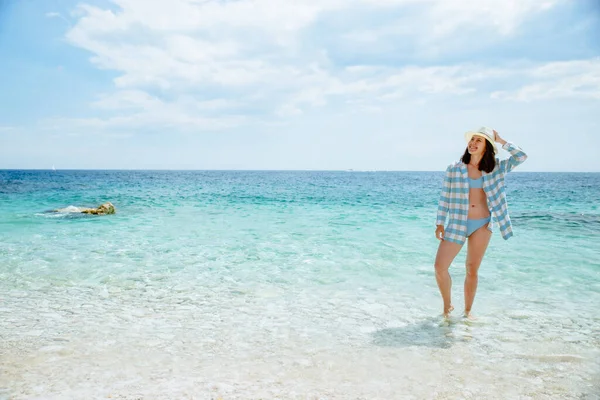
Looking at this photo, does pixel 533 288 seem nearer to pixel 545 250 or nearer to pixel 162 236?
pixel 545 250

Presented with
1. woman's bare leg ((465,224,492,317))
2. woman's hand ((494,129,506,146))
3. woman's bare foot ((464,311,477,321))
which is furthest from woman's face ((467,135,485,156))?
woman's bare foot ((464,311,477,321))

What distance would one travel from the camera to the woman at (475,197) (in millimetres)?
4617

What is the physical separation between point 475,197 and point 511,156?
1.97 ft

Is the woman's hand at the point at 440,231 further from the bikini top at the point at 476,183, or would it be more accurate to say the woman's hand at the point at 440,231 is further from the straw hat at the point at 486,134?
the straw hat at the point at 486,134

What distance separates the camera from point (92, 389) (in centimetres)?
333

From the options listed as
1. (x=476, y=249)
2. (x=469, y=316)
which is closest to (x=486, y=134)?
(x=476, y=249)

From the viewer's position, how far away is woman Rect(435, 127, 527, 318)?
4617 mm

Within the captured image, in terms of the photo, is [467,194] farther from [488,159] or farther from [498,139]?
[498,139]

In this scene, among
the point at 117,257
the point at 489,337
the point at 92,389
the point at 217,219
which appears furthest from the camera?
the point at 217,219

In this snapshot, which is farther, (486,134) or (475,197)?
(475,197)

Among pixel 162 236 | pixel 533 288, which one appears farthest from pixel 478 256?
pixel 162 236

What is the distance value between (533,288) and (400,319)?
284cm

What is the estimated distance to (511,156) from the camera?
15.5ft

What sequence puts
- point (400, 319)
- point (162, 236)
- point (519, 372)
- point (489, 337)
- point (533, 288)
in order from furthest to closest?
point (162, 236)
point (533, 288)
point (400, 319)
point (489, 337)
point (519, 372)
